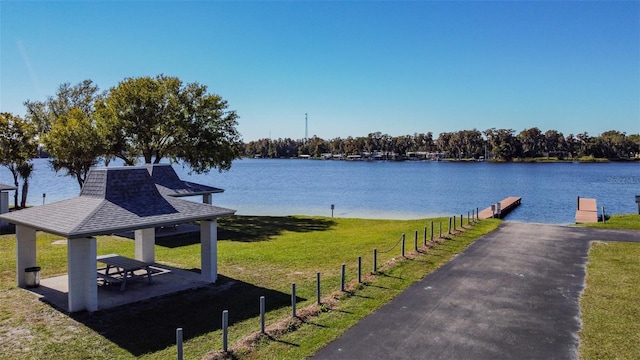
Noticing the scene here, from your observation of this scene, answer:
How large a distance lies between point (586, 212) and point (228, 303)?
32746 millimetres

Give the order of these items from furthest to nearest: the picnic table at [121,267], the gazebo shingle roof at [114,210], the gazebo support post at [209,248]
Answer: the gazebo support post at [209,248] → the picnic table at [121,267] → the gazebo shingle roof at [114,210]

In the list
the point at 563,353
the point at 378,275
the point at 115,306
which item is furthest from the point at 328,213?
the point at 563,353

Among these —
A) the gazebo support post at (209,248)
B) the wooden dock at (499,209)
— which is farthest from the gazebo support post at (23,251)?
the wooden dock at (499,209)

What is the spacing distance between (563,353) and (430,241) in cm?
1140

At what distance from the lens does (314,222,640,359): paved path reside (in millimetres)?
8766

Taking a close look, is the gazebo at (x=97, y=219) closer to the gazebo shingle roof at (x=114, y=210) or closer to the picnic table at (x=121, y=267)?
the gazebo shingle roof at (x=114, y=210)

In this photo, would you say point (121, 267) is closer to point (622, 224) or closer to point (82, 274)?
point (82, 274)

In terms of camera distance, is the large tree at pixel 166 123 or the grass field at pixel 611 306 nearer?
the grass field at pixel 611 306

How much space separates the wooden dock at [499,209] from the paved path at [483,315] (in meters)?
14.4

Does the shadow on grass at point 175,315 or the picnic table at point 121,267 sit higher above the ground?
the picnic table at point 121,267

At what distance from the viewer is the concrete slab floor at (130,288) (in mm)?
12469

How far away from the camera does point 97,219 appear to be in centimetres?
1178

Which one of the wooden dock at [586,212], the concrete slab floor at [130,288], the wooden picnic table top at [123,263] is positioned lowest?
the concrete slab floor at [130,288]

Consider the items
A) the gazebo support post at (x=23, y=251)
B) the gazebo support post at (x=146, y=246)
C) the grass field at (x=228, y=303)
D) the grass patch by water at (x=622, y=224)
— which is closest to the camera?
the grass field at (x=228, y=303)
